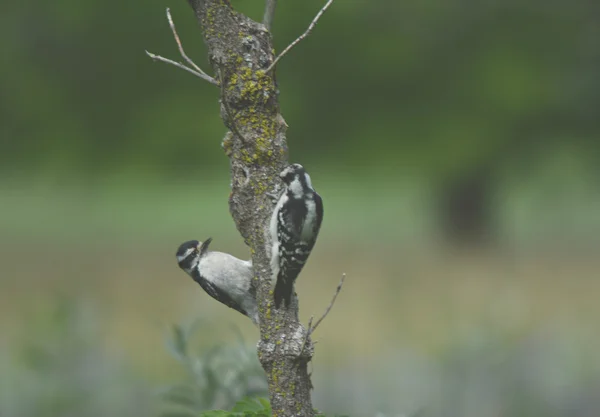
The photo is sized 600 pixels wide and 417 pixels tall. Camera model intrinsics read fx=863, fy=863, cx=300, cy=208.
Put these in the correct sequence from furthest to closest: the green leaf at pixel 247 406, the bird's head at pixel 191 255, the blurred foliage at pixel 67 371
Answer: the blurred foliage at pixel 67 371, the bird's head at pixel 191 255, the green leaf at pixel 247 406

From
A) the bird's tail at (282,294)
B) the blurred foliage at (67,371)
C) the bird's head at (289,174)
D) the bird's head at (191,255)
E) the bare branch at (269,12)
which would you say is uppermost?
the bare branch at (269,12)

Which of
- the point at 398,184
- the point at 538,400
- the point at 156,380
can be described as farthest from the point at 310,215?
the point at 398,184

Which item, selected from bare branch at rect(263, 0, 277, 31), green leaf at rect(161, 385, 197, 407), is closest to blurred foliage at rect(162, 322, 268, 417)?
green leaf at rect(161, 385, 197, 407)

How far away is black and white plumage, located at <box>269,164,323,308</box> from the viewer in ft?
9.82

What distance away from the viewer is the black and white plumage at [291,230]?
9.82ft

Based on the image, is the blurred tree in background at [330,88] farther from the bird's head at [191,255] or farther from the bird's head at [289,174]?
the bird's head at [289,174]

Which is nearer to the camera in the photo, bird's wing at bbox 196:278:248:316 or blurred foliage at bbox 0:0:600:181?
bird's wing at bbox 196:278:248:316

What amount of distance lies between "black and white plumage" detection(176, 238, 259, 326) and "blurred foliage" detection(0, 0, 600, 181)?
9.19 meters

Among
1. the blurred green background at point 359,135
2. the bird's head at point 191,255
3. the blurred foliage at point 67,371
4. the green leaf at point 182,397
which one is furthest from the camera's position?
the blurred green background at point 359,135

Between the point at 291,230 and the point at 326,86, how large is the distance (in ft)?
37.2

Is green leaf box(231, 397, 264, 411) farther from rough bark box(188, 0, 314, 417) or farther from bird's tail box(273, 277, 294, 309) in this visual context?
bird's tail box(273, 277, 294, 309)

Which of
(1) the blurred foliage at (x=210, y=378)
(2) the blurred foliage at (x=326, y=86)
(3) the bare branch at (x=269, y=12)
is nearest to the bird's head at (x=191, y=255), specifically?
(1) the blurred foliage at (x=210, y=378)

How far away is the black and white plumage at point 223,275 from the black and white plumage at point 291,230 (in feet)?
0.89

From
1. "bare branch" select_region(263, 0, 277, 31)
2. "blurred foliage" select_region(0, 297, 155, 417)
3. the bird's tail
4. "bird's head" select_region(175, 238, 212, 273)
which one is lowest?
the bird's tail
